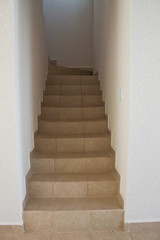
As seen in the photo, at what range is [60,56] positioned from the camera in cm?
516

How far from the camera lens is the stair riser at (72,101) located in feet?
10.9

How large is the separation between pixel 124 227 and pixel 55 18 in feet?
15.9

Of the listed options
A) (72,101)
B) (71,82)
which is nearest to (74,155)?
(72,101)

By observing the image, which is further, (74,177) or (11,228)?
(74,177)

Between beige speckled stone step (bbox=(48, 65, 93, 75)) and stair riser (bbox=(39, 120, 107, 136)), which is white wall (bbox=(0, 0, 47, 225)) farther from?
beige speckled stone step (bbox=(48, 65, 93, 75))

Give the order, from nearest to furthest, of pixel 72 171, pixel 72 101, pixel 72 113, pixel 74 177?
1. pixel 74 177
2. pixel 72 171
3. pixel 72 113
4. pixel 72 101

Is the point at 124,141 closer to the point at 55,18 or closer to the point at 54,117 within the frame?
the point at 54,117

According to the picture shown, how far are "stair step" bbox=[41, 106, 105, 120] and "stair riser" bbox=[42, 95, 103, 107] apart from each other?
0.63 feet

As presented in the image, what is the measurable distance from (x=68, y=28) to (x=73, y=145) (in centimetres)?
360

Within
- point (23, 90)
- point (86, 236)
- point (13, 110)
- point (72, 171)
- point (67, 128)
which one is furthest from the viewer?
point (67, 128)

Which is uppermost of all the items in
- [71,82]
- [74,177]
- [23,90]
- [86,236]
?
[71,82]

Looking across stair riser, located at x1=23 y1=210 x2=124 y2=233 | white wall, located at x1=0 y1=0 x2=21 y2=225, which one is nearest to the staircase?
stair riser, located at x1=23 y1=210 x2=124 y2=233

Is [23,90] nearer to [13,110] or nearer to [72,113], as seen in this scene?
[13,110]

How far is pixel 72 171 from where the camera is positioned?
2.41 m
